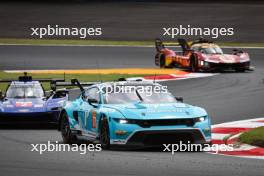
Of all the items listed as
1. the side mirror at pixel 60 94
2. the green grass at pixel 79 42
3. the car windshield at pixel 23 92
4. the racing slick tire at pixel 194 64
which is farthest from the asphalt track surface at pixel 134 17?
the side mirror at pixel 60 94

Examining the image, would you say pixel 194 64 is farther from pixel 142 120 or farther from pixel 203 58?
pixel 142 120

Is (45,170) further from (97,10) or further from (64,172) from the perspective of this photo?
(97,10)

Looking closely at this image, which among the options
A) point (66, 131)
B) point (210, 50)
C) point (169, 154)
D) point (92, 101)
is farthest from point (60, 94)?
point (210, 50)

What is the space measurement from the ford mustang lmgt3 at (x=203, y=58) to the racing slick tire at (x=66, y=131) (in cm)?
1676

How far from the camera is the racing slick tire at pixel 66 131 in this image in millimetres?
16781

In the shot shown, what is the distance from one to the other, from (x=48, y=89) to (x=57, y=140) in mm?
11212

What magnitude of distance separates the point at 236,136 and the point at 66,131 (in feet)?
9.47

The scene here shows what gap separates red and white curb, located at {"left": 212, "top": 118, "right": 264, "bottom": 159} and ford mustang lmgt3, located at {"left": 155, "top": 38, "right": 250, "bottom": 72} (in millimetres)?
13285

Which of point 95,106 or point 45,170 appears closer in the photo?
point 45,170

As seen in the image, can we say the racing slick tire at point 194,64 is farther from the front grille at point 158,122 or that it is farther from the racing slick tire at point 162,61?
the front grille at point 158,122

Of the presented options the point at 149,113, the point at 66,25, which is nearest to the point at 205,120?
the point at 149,113

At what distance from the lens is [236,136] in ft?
56.0

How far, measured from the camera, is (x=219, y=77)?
3145 centimetres

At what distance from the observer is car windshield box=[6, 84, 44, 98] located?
21.1 metres
